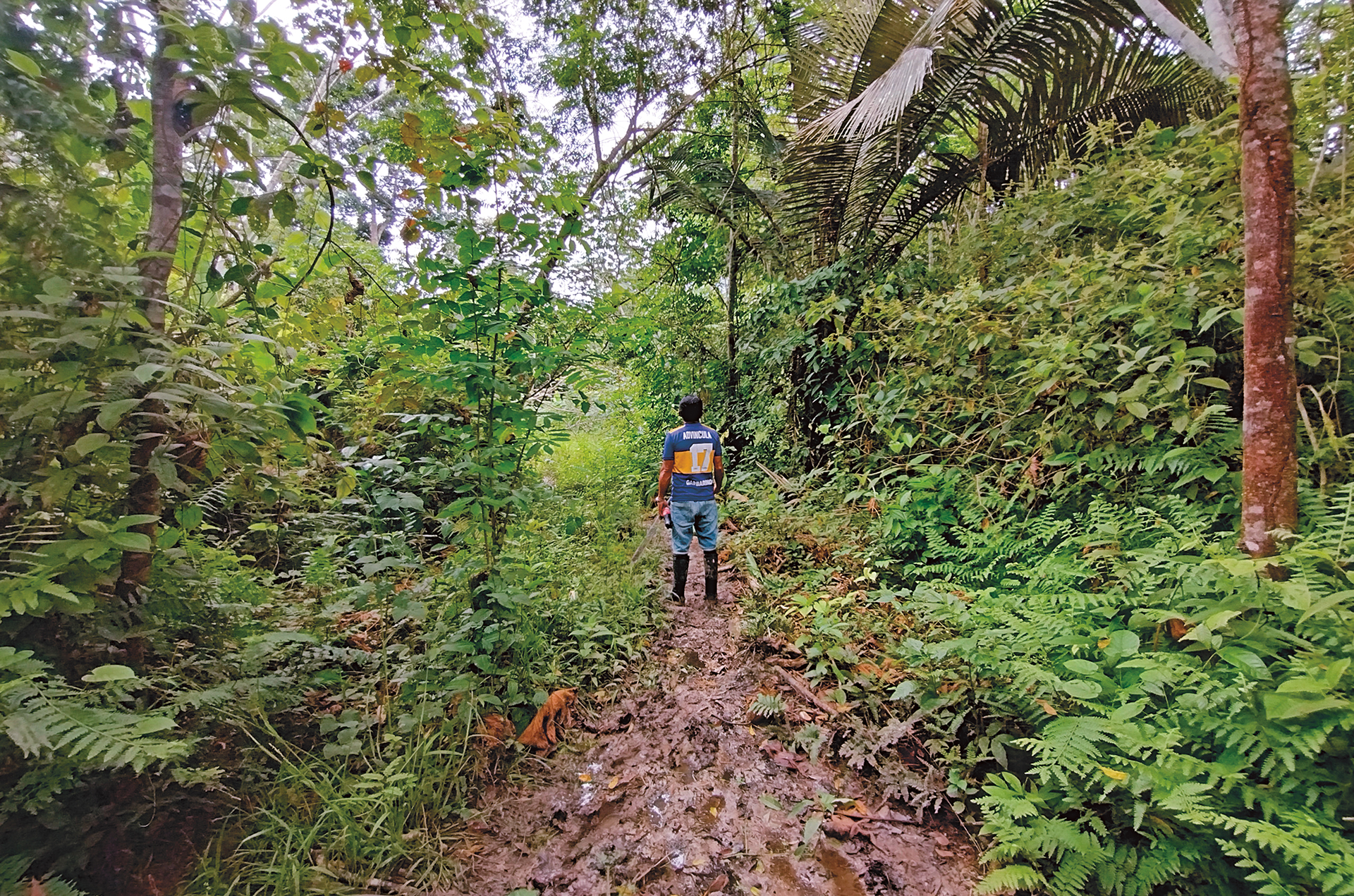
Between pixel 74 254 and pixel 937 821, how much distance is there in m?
3.88

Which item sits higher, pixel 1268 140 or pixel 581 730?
pixel 1268 140

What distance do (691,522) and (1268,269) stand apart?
12.1 feet

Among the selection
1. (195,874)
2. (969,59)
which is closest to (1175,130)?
(969,59)

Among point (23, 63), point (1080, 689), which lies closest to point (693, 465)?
point (1080, 689)

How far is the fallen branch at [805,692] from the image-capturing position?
2.74 metres

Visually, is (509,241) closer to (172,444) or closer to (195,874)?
(172,444)

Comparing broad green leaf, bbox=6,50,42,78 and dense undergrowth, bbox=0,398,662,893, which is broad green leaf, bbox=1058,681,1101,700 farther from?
broad green leaf, bbox=6,50,42,78

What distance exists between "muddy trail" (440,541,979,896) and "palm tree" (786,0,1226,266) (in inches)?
181

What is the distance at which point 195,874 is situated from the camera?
189 centimetres

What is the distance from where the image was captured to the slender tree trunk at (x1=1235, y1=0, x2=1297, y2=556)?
6.89 ft

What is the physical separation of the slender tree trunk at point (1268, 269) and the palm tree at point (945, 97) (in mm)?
2078

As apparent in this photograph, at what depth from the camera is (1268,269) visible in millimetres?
2150

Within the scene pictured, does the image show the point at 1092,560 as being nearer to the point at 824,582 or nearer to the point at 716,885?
the point at 824,582

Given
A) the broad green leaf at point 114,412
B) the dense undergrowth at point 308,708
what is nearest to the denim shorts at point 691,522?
the dense undergrowth at point 308,708
